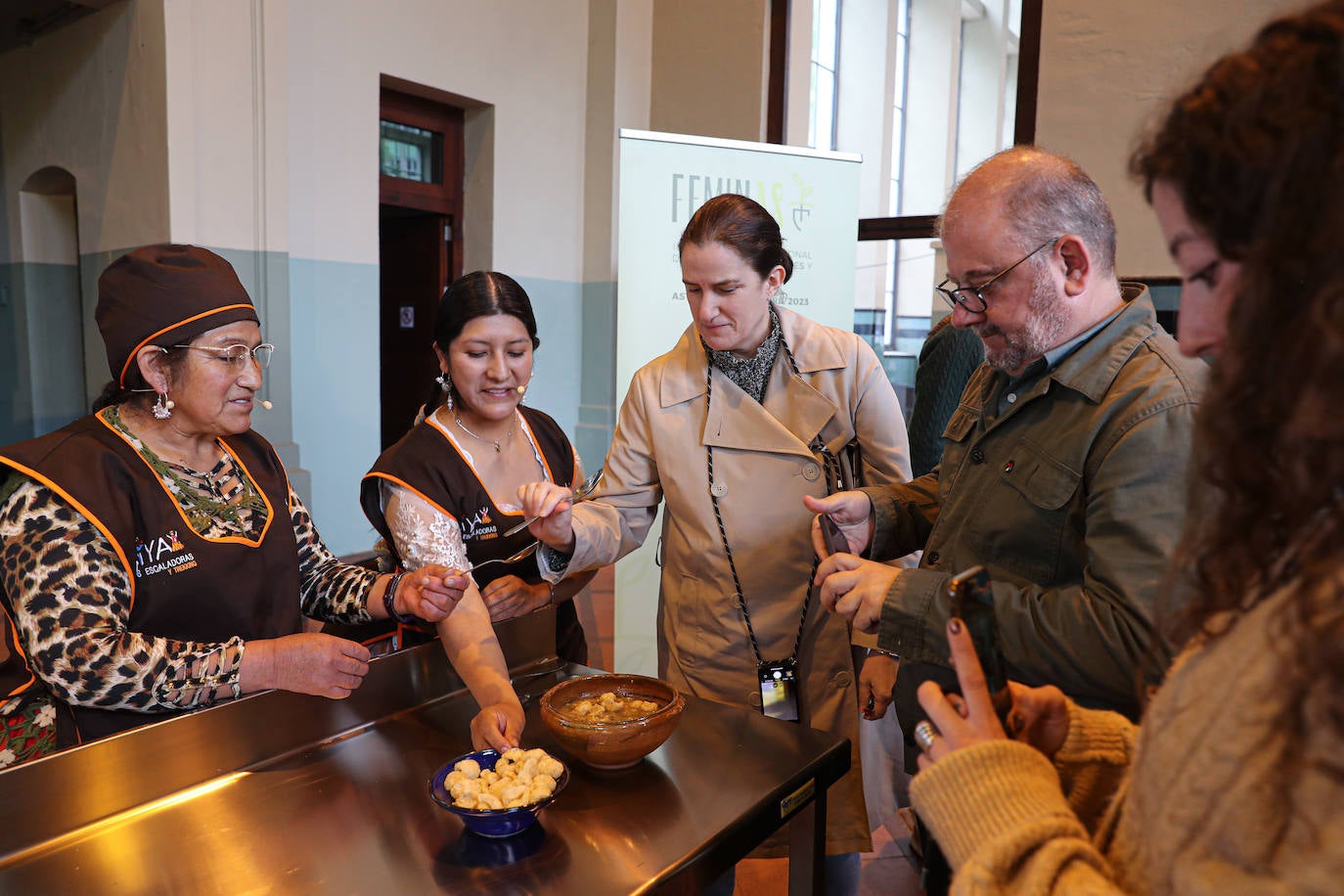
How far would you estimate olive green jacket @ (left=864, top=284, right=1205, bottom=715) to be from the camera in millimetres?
1131

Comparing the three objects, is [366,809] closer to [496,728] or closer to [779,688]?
[496,728]

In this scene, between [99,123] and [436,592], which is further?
[99,123]

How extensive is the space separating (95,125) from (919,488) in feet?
14.9

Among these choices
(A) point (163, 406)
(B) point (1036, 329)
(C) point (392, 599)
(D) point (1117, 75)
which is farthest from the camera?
(D) point (1117, 75)

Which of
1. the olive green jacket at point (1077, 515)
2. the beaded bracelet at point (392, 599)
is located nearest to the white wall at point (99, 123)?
the beaded bracelet at point (392, 599)

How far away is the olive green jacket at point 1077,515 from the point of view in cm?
113

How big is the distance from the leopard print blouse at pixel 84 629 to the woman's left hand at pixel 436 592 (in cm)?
31

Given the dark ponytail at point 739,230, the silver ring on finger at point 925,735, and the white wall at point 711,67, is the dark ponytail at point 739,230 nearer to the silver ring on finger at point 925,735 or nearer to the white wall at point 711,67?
the silver ring on finger at point 925,735

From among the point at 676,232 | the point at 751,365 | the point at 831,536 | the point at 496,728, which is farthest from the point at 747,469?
the point at 676,232

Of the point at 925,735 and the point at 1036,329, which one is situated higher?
the point at 1036,329

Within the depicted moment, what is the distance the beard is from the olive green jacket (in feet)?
0.14

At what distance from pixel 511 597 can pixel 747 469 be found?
567mm

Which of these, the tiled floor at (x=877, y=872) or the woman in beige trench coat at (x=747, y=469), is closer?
the woman in beige trench coat at (x=747, y=469)

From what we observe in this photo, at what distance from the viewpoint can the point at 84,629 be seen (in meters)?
1.40
